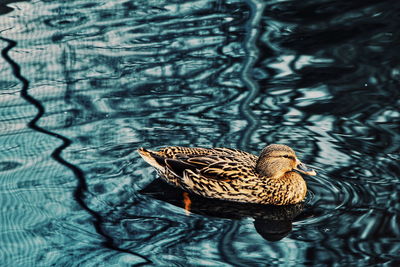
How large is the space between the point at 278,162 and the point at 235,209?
0.60 metres

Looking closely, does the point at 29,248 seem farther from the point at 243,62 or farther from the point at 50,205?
the point at 243,62

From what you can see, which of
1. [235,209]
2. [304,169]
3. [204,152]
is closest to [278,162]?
[304,169]

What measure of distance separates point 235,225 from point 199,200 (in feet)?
2.40

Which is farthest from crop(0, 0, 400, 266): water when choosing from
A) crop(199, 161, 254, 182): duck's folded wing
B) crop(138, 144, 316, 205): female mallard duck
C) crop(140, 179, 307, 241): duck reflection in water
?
crop(199, 161, 254, 182): duck's folded wing

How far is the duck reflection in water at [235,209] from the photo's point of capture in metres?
6.74

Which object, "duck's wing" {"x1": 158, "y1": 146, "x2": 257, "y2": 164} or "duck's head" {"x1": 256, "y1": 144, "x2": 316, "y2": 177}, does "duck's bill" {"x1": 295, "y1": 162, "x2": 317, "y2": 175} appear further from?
"duck's wing" {"x1": 158, "y1": 146, "x2": 257, "y2": 164}

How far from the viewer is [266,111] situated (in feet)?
28.3

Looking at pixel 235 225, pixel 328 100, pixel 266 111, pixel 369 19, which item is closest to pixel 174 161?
pixel 235 225

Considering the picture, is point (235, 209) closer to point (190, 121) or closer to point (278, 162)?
point (278, 162)

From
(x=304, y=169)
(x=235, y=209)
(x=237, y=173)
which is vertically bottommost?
(x=235, y=209)

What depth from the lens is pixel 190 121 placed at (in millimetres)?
8367

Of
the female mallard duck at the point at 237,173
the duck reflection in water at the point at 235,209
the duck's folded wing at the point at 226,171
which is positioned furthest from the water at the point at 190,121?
the duck's folded wing at the point at 226,171

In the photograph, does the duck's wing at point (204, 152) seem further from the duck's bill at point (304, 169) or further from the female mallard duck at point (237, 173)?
the duck's bill at point (304, 169)

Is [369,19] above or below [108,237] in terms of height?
above
